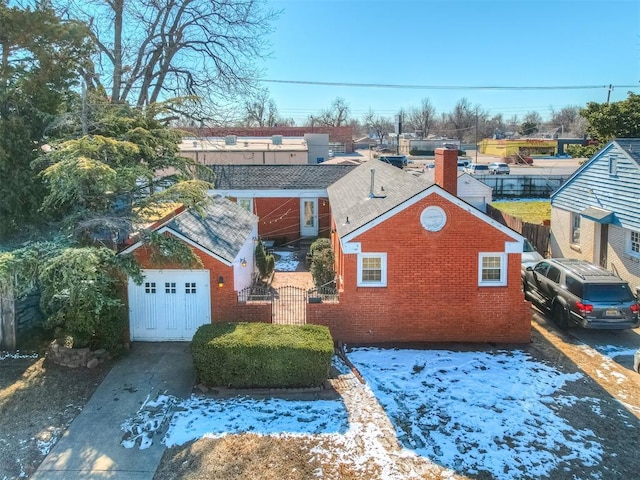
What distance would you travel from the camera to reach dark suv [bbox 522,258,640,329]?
14.7m

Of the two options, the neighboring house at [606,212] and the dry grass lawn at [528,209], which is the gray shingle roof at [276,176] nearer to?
the neighboring house at [606,212]

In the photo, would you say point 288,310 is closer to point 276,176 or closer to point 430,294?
point 430,294

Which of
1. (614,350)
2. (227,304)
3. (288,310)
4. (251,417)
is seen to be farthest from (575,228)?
(251,417)

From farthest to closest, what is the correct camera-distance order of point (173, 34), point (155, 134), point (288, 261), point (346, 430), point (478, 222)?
1. point (173, 34)
2. point (288, 261)
3. point (155, 134)
4. point (478, 222)
5. point (346, 430)

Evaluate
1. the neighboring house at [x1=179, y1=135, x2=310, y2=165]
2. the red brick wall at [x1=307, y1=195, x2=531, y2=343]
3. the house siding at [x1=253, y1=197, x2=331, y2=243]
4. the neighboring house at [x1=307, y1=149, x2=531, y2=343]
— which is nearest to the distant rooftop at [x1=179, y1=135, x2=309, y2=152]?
the neighboring house at [x1=179, y1=135, x2=310, y2=165]

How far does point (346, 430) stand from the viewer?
1010 cm

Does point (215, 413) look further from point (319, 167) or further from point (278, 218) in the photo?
point (319, 167)

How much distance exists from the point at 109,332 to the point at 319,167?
1797 centimetres

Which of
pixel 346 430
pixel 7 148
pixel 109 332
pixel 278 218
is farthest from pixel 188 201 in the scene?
pixel 278 218

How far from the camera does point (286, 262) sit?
23.4m

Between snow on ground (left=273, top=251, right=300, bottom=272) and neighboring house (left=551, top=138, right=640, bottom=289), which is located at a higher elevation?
neighboring house (left=551, top=138, right=640, bottom=289)

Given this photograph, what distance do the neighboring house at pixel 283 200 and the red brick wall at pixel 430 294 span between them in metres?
12.7

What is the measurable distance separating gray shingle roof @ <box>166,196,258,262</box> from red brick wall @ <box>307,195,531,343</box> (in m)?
3.02

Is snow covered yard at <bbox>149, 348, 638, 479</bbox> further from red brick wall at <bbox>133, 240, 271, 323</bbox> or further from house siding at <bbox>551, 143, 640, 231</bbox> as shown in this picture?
house siding at <bbox>551, 143, 640, 231</bbox>
